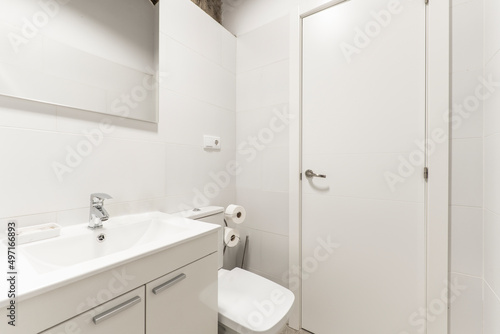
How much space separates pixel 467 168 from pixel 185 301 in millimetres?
1283

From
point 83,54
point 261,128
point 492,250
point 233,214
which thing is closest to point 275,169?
point 261,128

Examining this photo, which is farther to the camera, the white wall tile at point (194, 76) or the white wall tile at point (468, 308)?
the white wall tile at point (194, 76)

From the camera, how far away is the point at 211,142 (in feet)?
4.95

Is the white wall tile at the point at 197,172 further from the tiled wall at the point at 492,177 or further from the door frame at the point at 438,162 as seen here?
the tiled wall at the point at 492,177

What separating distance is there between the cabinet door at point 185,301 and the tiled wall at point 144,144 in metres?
0.49

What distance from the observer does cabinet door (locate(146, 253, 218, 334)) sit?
0.71 metres

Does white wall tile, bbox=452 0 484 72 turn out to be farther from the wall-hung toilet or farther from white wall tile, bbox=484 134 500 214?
the wall-hung toilet

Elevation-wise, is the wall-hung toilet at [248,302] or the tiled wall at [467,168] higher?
the tiled wall at [467,168]

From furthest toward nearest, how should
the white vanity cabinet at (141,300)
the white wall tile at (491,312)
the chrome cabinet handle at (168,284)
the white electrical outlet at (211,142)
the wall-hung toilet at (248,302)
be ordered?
the white electrical outlet at (211,142)
the wall-hung toilet at (248,302)
the white wall tile at (491,312)
the chrome cabinet handle at (168,284)
the white vanity cabinet at (141,300)

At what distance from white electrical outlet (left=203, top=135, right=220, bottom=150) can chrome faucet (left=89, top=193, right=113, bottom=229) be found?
27.4 inches

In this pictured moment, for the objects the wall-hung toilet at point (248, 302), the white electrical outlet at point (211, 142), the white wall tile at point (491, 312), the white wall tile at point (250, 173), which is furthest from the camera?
the white wall tile at point (250, 173)

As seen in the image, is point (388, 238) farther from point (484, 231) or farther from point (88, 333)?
point (88, 333)

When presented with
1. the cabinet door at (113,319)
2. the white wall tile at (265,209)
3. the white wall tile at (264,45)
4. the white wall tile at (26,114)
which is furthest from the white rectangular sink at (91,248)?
the white wall tile at (264,45)

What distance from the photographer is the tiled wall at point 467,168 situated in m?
0.97
